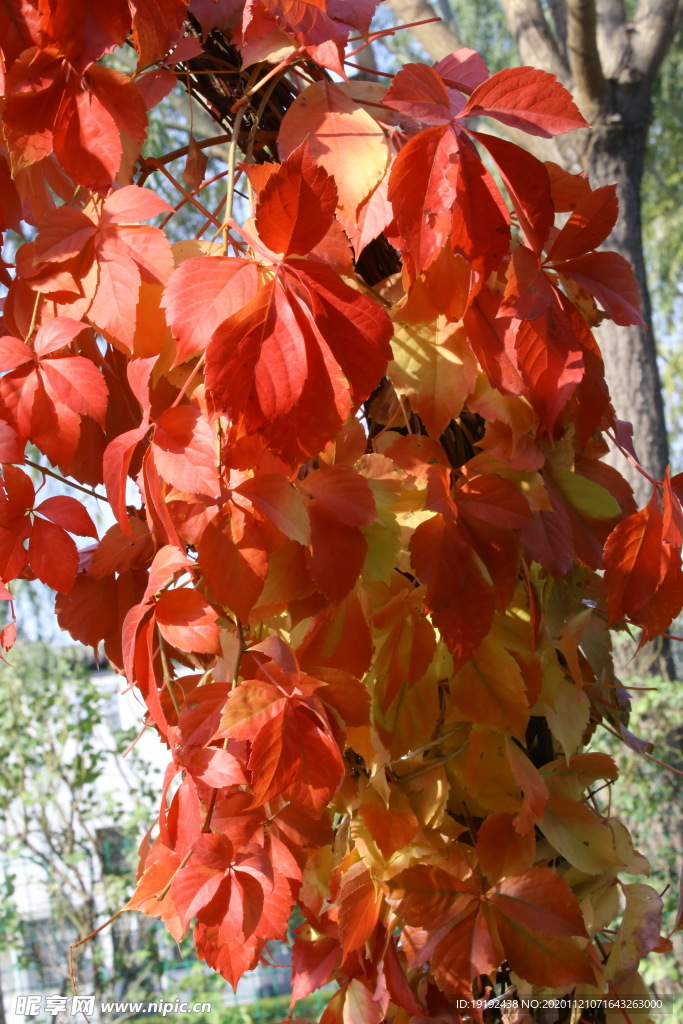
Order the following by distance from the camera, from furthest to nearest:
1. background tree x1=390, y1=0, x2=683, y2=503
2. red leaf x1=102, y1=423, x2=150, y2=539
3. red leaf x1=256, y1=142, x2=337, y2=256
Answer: background tree x1=390, y1=0, x2=683, y2=503
red leaf x1=102, y1=423, x2=150, y2=539
red leaf x1=256, y1=142, x2=337, y2=256

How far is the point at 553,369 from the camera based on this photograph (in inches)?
17.9

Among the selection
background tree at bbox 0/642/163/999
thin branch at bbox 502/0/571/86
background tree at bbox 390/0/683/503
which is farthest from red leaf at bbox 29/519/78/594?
thin branch at bbox 502/0/571/86

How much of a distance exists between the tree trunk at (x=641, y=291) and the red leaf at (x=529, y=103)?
234 centimetres

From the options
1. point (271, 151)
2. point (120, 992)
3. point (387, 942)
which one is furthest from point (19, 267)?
point (120, 992)

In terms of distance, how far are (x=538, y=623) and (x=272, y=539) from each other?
205 millimetres

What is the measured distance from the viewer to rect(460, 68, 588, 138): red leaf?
16.2 inches

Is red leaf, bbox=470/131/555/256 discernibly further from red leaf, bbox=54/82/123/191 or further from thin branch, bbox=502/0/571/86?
thin branch, bbox=502/0/571/86

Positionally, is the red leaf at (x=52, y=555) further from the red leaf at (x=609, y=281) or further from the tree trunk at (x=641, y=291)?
the tree trunk at (x=641, y=291)

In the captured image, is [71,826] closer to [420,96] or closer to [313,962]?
[313,962]

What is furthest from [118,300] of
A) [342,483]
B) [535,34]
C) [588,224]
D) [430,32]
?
[430,32]

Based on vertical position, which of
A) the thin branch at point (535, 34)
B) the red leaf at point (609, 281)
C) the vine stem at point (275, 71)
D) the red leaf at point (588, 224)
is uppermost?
the thin branch at point (535, 34)

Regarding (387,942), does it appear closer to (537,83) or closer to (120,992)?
(537,83)

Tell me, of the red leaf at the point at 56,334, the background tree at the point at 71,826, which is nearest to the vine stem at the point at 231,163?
the red leaf at the point at 56,334

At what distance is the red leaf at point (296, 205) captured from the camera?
1.21 feet
